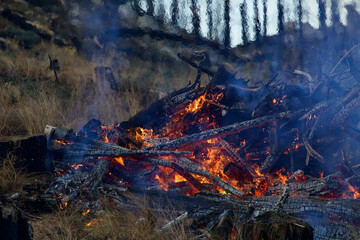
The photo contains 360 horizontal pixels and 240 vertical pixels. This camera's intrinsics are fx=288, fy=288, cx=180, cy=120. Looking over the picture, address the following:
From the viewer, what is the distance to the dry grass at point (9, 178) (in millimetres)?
3684

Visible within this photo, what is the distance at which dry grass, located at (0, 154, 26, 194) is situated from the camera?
12.1 ft

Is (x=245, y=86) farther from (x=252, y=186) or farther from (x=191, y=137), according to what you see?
(x=252, y=186)

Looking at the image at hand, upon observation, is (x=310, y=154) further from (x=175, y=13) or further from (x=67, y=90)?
(x=175, y=13)

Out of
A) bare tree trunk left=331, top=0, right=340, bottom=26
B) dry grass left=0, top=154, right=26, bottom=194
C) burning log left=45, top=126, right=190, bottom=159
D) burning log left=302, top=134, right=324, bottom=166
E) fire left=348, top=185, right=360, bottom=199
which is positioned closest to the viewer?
fire left=348, top=185, right=360, bottom=199

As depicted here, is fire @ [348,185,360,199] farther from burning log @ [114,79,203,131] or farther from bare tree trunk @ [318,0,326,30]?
bare tree trunk @ [318,0,326,30]

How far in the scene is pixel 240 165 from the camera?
4.23 metres

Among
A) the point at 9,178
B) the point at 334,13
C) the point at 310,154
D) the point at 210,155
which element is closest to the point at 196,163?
the point at 210,155

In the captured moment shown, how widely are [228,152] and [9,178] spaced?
3.06m

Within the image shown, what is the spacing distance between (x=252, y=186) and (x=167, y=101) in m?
2.25

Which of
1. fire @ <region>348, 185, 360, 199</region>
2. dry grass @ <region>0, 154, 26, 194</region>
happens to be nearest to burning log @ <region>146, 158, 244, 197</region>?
fire @ <region>348, 185, 360, 199</region>

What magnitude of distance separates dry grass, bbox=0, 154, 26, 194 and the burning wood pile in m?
0.49

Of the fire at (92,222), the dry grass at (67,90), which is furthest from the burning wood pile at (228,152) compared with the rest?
the dry grass at (67,90)

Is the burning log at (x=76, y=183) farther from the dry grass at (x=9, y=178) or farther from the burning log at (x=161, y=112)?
the burning log at (x=161, y=112)

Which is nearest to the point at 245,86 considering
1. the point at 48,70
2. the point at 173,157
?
the point at 173,157
